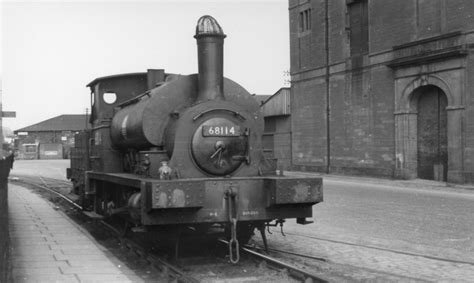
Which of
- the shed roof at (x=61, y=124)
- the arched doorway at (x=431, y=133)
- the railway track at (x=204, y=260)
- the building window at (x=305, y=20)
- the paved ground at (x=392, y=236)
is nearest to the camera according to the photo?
the railway track at (x=204, y=260)

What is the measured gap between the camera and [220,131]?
747 centimetres

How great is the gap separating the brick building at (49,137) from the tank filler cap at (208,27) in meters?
64.7

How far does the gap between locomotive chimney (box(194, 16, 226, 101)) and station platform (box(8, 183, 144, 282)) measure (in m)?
2.58

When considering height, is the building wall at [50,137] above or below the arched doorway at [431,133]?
above

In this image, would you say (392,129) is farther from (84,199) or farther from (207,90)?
(207,90)

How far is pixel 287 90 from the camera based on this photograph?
103 ft

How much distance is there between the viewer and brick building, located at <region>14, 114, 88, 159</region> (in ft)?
236

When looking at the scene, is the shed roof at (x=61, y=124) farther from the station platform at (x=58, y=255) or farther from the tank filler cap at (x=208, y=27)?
the tank filler cap at (x=208, y=27)

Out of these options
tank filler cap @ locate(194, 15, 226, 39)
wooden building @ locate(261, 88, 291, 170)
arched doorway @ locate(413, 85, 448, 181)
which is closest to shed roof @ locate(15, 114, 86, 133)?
wooden building @ locate(261, 88, 291, 170)

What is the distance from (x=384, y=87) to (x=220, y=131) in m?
17.0

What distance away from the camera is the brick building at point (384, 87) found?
64.2 ft

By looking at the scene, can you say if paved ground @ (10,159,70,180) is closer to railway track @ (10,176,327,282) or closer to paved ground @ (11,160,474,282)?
paved ground @ (11,160,474,282)

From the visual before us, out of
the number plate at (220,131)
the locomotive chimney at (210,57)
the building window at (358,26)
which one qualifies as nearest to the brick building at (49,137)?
the building window at (358,26)

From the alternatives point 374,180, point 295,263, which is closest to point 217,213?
point 295,263
